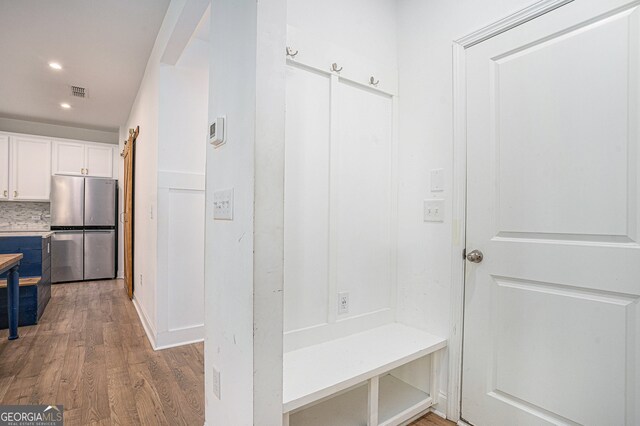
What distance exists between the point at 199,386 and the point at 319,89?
6.34ft

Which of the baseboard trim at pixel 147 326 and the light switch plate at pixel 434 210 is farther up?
the light switch plate at pixel 434 210

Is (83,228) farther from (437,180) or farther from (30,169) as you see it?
(437,180)

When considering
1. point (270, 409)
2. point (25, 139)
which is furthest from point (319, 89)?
point (25, 139)

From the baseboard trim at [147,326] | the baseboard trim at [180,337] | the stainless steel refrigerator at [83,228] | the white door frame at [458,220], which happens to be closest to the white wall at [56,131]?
the stainless steel refrigerator at [83,228]

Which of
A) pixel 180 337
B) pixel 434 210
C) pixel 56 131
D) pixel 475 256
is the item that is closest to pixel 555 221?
pixel 475 256

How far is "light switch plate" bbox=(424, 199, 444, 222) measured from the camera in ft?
5.97

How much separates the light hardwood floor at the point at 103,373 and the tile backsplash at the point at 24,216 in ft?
9.31

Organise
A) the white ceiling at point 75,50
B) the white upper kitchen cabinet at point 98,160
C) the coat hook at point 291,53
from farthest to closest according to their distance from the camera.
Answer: the white upper kitchen cabinet at point 98,160
the white ceiling at point 75,50
the coat hook at point 291,53

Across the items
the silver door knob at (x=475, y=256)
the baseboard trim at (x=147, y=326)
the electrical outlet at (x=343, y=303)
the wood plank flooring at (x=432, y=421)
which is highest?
the silver door knob at (x=475, y=256)

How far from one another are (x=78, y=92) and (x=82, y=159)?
68.0 inches

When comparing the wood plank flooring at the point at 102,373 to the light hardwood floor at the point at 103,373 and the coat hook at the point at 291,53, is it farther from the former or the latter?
the coat hook at the point at 291,53

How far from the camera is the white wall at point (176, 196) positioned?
8.60ft

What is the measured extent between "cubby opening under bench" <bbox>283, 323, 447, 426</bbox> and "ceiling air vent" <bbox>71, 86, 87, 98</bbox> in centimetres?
419

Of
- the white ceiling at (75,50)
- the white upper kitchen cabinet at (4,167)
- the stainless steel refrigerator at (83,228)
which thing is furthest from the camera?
the stainless steel refrigerator at (83,228)
